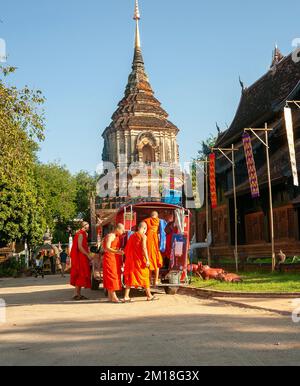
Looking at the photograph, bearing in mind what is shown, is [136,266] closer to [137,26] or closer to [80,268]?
[80,268]

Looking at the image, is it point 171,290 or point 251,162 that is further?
point 251,162

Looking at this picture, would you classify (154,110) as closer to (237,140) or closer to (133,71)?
(133,71)

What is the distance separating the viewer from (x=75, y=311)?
9547mm

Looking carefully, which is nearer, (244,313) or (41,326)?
(41,326)

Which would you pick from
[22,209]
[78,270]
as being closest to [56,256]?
[22,209]

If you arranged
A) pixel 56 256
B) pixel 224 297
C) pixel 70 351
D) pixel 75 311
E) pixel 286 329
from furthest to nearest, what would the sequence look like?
pixel 56 256 < pixel 224 297 < pixel 75 311 < pixel 286 329 < pixel 70 351

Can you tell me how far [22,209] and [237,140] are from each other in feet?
52.9

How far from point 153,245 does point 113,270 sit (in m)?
1.24

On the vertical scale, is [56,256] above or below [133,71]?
below

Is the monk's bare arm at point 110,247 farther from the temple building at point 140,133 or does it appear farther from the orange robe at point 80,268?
the temple building at point 140,133

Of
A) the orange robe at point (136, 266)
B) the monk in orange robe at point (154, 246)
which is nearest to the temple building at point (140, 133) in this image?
the monk in orange robe at point (154, 246)

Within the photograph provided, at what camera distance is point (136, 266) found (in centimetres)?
1090

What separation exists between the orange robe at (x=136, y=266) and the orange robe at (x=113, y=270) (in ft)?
0.89

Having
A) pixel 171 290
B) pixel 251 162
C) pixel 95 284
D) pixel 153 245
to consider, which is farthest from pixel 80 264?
pixel 251 162
